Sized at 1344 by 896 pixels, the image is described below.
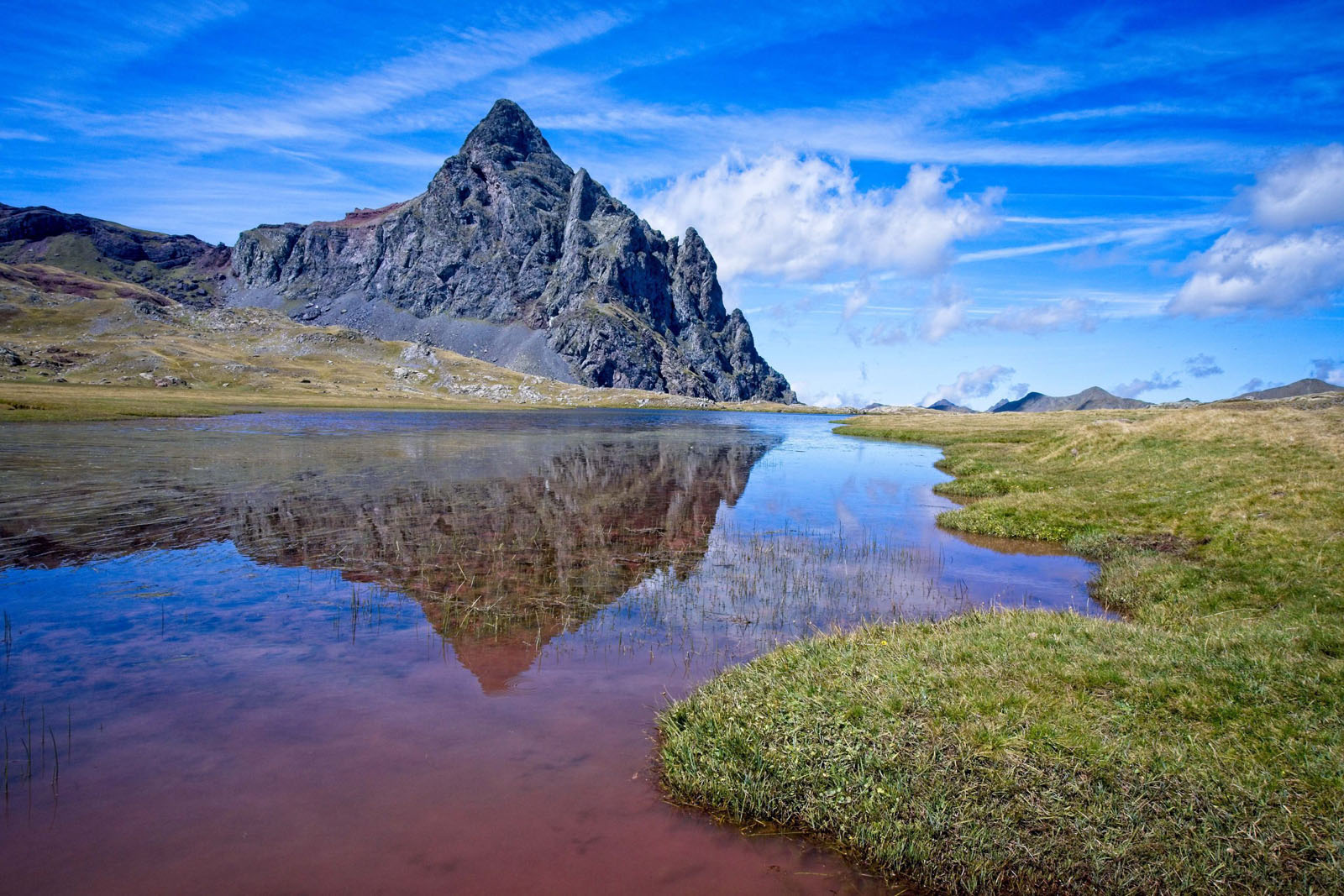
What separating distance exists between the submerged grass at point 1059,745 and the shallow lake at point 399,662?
0.99 meters

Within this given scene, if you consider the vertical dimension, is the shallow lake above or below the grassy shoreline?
above

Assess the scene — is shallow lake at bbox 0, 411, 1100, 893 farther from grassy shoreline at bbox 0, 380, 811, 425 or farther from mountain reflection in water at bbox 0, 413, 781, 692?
grassy shoreline at bbox 0, 380, 811, 425

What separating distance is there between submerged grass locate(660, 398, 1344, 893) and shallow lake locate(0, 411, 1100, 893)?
99 cm

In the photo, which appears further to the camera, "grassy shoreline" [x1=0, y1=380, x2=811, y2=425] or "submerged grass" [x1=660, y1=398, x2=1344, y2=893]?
"grassy shoreline" [x1=0, y1=380, x2=811, y2=425]

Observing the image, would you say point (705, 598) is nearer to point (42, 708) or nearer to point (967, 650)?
point (967, 650)

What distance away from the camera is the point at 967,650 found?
473 inches

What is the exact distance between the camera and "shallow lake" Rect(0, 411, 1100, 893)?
8328 mm

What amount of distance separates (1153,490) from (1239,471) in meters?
3.05

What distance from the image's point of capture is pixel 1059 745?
8.70 meters

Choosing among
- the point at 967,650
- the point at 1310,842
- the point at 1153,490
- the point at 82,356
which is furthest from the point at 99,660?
the point at 82,356

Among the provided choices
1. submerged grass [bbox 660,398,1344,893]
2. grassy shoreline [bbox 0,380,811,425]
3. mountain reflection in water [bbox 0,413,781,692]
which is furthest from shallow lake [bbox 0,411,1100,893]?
grassy shoreline [bbox 0,380,811,425]

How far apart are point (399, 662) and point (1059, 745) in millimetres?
12496

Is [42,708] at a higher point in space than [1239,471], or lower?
lower

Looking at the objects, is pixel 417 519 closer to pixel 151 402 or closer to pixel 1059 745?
pixel 1059 745
